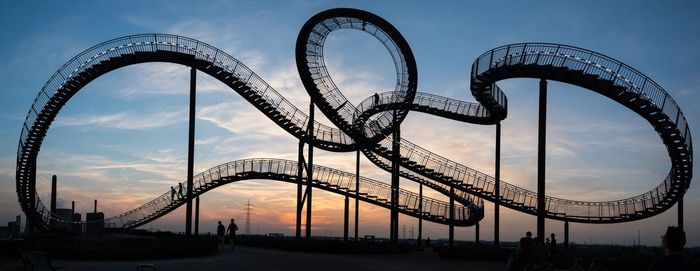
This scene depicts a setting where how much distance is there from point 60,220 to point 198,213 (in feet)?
27.6

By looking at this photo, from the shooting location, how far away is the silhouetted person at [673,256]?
18.8ft

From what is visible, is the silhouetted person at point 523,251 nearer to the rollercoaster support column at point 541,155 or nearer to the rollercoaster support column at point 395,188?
the rollercoaster support column at point 541,155

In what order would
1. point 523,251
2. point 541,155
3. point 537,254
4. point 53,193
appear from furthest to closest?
1. point 53,193
2. point 541,155
3. point 537,254
4. point 523,251

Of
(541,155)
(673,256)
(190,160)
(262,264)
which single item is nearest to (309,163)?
(190,160)

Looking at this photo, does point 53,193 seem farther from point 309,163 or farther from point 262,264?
point 262,264

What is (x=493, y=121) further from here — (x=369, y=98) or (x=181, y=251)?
(x=181, y=251)

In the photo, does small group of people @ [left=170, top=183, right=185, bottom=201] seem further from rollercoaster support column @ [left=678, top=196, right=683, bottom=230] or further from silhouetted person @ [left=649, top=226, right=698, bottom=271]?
silhouetted person @ [left=649, top=226, right=698, bottom=271]

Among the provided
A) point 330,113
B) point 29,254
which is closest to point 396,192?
point 330,113

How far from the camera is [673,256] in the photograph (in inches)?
229

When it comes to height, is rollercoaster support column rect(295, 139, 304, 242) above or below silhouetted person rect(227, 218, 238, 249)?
above

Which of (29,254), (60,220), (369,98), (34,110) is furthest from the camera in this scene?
(369,98)

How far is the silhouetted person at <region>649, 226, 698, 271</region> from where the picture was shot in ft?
18.8

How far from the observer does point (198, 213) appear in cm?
4375

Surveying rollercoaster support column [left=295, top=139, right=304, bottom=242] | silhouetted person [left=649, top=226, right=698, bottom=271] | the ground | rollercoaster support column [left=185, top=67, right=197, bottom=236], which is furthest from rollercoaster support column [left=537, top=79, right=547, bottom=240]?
silhouetted person [left=649, top=226, right=698, bottom=271]
